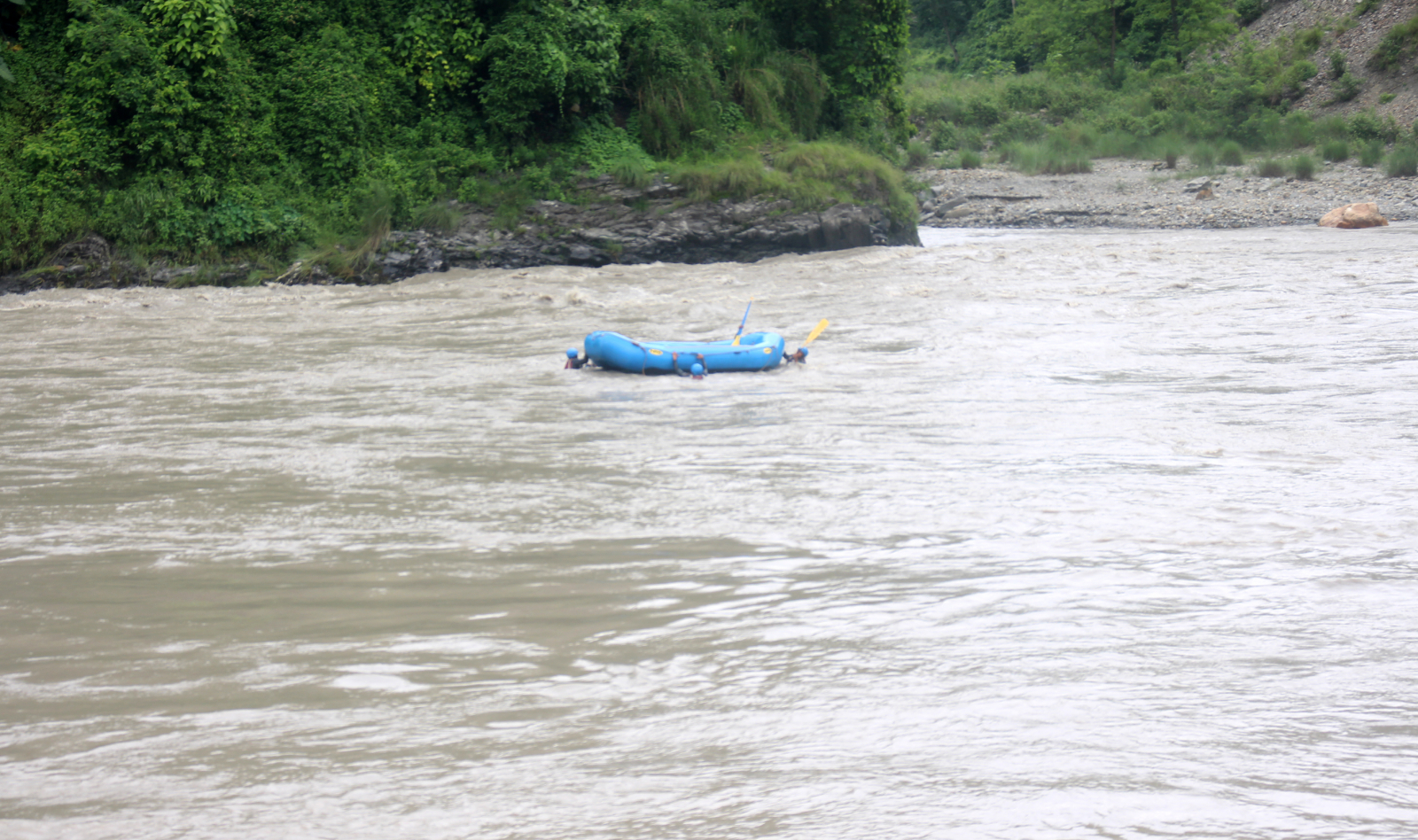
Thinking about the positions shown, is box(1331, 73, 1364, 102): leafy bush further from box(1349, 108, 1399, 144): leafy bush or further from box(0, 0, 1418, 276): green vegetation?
box(0, 0, 1418, 276): green vegetation

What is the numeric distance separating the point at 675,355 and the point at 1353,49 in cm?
3675

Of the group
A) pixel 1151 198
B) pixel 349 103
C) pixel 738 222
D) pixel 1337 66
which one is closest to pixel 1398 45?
pixel 1337 66

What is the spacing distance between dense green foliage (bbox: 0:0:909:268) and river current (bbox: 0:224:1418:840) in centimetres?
691

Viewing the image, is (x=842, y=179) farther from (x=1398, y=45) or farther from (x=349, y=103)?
(x=1398, y=45)

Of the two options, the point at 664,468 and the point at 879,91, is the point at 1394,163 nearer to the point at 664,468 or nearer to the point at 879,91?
the point at 879,91

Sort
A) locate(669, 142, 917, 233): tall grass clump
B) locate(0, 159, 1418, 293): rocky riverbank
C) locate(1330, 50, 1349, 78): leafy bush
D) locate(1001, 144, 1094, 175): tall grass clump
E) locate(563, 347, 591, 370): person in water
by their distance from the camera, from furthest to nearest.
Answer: locate(1330, 50, 1349, 78): leafy bush
locate(1001, 144, 1094, 175): tall grass clump
locate(669, 142, 917, 233): tall grass clump
locate(0, 159, 1418, 293): rocky riverbank
locate(563, 347, 591, 370): person in water

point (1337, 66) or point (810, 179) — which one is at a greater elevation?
point (1337, 66)

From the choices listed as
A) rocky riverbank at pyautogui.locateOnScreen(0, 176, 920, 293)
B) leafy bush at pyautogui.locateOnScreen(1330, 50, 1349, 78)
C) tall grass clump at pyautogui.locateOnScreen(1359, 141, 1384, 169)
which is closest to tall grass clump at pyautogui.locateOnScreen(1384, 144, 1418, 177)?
tall grass clump at pyautogui.locateOnScreen(1359, 141, 1384, 169)

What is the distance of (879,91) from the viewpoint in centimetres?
2434

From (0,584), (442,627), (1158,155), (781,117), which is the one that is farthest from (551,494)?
(1158,155)

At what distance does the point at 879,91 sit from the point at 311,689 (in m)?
22.6

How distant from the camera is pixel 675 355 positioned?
392 inches

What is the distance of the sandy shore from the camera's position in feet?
80.7

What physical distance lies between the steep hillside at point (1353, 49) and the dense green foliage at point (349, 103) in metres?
18.9
